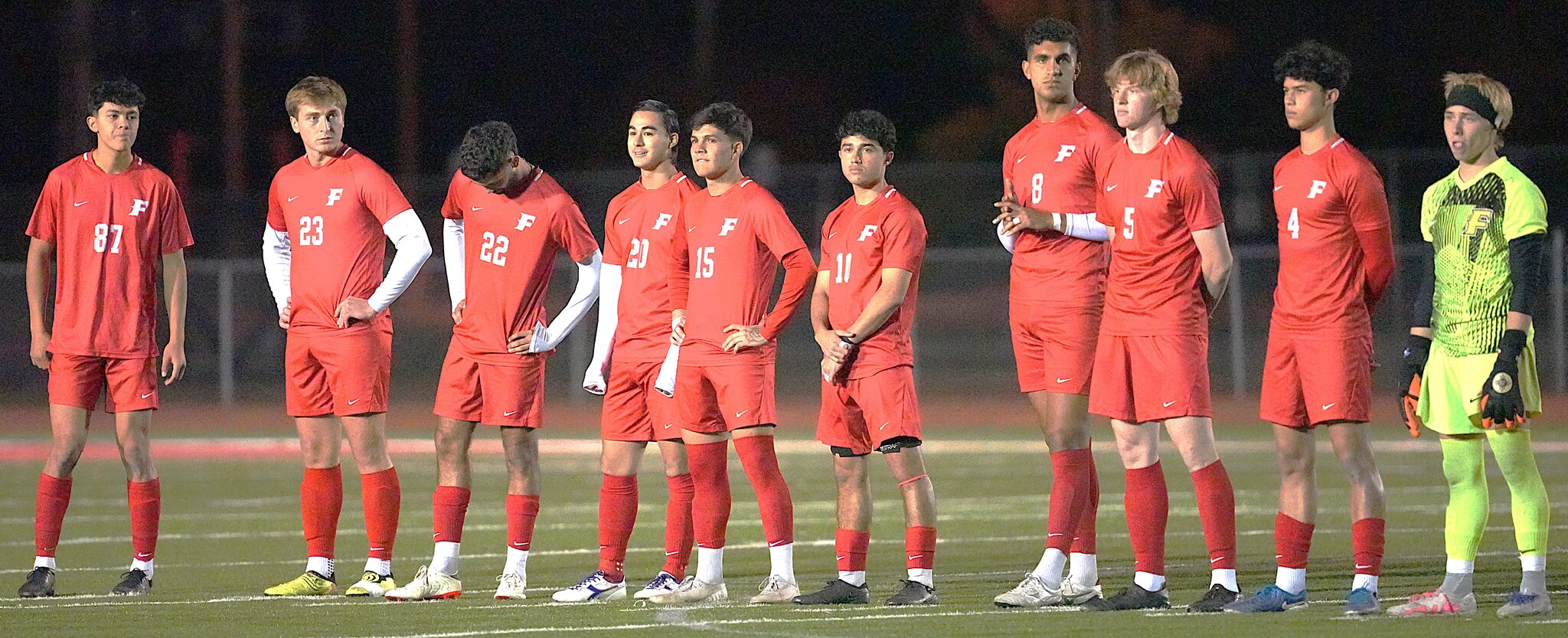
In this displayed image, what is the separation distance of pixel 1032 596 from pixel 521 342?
2.69m

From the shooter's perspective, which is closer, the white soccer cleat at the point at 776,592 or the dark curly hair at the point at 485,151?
the white soccer cleat at the point at 776,592

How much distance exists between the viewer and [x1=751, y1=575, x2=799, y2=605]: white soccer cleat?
A: 371 inches

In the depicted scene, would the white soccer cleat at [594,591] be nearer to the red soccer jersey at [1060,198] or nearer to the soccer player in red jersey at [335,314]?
the soccer player in red jersey at [335,314]

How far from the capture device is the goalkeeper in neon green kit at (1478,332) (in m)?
8.42

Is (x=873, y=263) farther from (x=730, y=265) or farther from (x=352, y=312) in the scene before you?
(x=352, y=312)

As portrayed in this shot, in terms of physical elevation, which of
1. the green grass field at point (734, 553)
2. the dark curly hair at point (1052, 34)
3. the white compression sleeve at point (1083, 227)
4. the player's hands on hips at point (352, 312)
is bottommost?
the green grass field at point (734, 553)

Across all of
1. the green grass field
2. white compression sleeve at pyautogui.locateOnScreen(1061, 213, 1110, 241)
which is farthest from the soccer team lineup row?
the green grass field

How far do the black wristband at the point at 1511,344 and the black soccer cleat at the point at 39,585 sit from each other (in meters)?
6.77

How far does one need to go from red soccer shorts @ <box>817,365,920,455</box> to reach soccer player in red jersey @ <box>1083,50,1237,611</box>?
0.86 m

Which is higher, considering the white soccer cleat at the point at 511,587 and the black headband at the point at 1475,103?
the black headband at the point at 1475,103

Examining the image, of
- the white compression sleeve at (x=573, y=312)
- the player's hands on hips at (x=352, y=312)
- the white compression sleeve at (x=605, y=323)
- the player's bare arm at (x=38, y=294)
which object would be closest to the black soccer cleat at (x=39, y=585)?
the player's bare arm at (x=38, y=294)

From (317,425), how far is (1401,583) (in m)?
5.30

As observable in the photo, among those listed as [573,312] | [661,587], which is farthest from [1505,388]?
[573,312]

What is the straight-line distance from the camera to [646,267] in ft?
32.7
